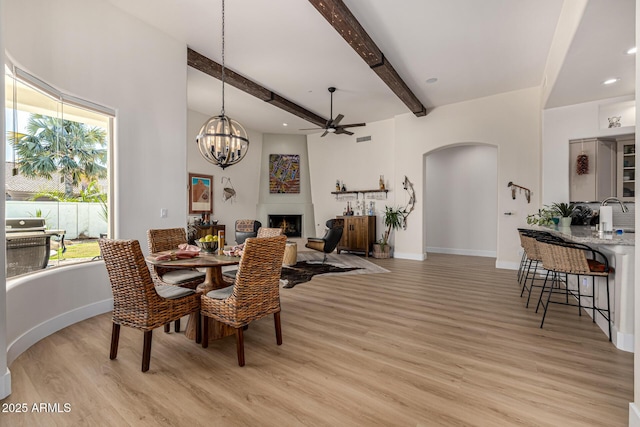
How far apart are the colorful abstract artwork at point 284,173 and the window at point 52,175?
5.51 meters

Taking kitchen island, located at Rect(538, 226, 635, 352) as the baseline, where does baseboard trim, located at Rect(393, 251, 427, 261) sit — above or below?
below

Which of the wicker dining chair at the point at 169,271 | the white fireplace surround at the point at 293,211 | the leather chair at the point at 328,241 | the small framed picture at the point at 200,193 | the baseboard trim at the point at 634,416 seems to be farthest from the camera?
the white fireplace surround at the point at 293,211

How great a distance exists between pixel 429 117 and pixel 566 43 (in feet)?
11.4

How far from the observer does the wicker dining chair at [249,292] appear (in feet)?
7.23

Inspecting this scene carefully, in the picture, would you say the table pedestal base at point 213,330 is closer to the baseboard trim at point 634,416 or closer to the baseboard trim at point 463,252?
the baseboard trim at point 634,416

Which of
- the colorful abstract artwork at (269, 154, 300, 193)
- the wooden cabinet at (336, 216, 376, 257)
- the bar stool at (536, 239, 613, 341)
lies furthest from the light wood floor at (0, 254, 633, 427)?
the colorful abstract artwork at (269, 154, 300, 193)

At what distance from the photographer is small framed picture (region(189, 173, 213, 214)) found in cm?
710

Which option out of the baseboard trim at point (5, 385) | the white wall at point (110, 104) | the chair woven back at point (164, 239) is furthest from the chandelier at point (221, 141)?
the baseboard trim at point (5, 385)

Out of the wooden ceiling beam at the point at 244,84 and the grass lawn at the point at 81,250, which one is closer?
the grass lawn at the point at 81,250

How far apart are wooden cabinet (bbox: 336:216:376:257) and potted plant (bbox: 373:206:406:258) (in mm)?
237

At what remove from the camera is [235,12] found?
3.41 meters

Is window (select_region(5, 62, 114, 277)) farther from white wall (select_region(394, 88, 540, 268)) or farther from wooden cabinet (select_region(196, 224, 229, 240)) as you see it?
white wall (select_region(394, 88, 540, 268))

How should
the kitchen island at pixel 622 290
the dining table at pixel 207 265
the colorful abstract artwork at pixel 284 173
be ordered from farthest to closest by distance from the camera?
the colorful abstract artwork at pixel 284 173, the kitchen island at pixel 622 290, the dining table at pixel 207 265

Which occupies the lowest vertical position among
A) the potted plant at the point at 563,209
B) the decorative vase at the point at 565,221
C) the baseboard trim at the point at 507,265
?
the baseboard trim at the point at 507,265
